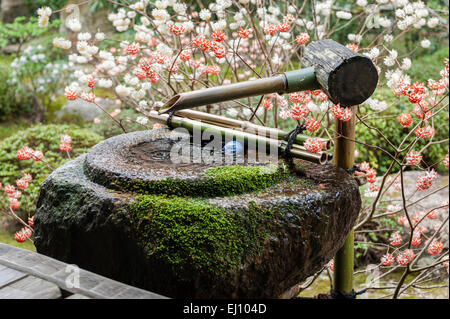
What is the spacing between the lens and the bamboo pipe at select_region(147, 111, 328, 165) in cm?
211

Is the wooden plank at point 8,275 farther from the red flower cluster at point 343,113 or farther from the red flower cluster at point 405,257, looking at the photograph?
the red flower cluster at point 405,257

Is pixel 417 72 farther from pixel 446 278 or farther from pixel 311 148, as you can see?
pixel 311 148

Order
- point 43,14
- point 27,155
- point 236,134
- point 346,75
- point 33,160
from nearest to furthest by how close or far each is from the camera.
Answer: point 346,75, point 236,134, point 43,14, point 27,155, point 33,160

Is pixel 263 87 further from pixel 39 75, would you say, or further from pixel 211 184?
pixel 39 75

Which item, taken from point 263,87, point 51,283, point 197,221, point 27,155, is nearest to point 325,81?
point 263,87

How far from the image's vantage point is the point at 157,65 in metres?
3.04

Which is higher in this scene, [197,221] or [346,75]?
[346,75]

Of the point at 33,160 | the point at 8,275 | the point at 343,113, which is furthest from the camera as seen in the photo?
the point at 33,160

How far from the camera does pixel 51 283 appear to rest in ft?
5.30

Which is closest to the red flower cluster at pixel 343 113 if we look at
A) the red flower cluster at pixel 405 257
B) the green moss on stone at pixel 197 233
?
the green moss on stone at pixel 197 233

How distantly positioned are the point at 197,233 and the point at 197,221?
5 cm

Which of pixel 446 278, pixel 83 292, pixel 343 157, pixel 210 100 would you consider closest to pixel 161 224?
pixel 83 292

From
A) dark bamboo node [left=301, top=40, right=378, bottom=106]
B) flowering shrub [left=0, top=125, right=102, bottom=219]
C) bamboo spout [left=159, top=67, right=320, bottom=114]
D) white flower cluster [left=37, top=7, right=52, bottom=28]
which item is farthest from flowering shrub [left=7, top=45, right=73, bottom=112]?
dark bamboo node [left=301, top=40, right=378, bottom=106]
